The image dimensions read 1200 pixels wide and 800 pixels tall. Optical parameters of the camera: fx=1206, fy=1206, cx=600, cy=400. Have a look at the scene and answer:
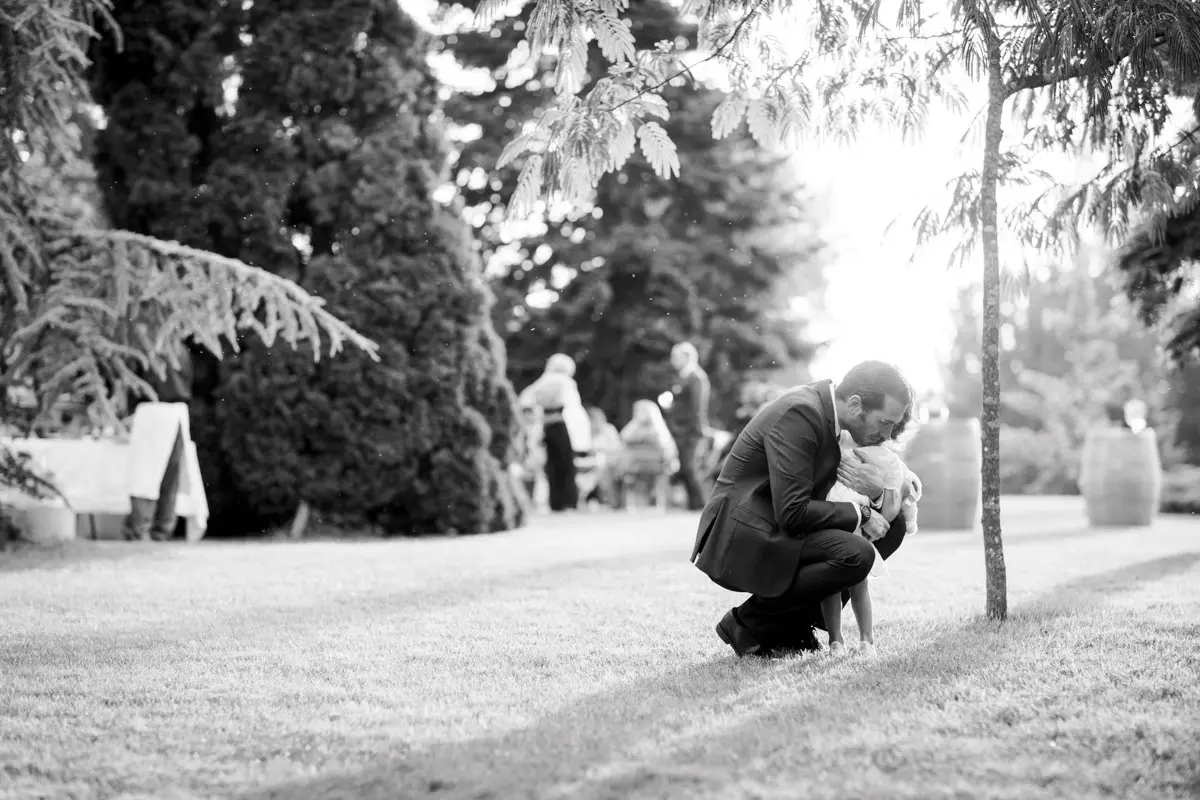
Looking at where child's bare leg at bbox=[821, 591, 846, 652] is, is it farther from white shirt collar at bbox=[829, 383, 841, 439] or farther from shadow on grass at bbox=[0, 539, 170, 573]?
shadow on grass at bbox=[0, 539, 170, 573]

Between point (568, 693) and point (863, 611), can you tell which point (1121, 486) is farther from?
point (568, 693)

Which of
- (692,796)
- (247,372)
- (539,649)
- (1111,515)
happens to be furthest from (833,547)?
(1111,515)

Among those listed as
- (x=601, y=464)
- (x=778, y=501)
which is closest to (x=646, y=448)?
(x=601, y=464)

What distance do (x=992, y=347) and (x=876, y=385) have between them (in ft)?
5.02

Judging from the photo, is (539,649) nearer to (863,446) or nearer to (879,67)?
(863,446)

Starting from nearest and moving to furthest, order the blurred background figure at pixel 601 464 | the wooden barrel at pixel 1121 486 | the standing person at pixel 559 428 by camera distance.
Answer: the wooden barrel at pixel 1121 486 → the standing person at pixel 559 428 → the blurred background figure at pixel 601 464

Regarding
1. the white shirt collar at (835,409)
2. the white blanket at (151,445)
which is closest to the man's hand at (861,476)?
the white shirt collar at (835,409)

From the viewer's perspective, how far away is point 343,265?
13.1 metres

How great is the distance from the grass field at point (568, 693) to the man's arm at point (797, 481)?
2.00ft

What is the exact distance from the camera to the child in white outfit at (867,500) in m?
5.29

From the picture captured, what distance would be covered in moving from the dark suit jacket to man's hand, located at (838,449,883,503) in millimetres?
51

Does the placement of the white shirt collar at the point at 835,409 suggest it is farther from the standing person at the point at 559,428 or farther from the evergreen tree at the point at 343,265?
the standing person at the point at 559,428

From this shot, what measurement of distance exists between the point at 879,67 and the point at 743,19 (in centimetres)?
98

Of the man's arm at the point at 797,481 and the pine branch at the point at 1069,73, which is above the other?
the pine branch at the point at 1069,73
